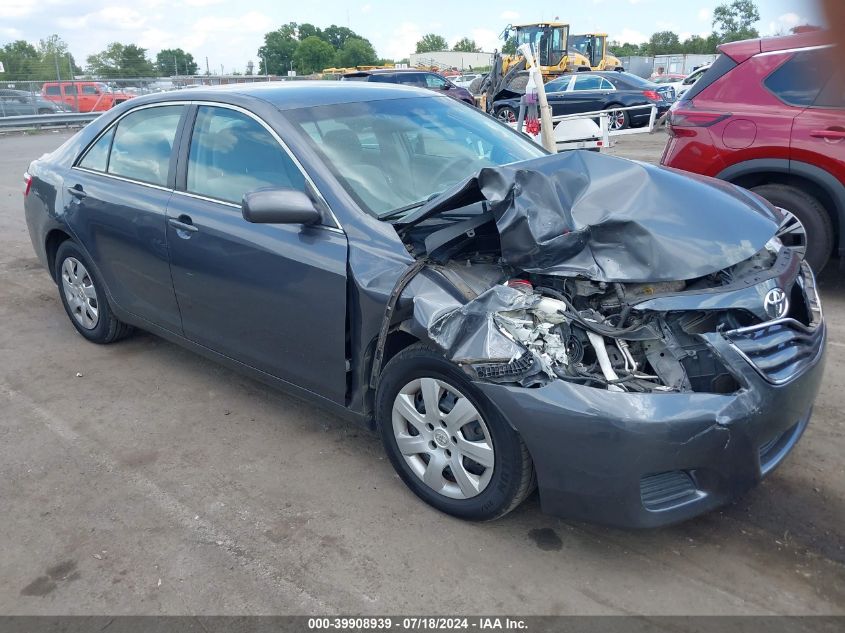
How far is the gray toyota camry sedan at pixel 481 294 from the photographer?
8.45 feet

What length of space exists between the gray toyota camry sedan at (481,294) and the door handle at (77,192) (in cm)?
62

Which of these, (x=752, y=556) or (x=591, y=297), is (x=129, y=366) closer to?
(x=591, y=297)

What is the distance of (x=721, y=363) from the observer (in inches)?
101

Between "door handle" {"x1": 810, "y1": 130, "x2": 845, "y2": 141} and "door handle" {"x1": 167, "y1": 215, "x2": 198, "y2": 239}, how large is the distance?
14.1ft

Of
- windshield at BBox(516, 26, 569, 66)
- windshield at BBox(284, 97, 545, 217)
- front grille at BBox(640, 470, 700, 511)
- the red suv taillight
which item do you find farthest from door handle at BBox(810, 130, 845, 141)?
windshield at BBox(516, 26, 569, 66)

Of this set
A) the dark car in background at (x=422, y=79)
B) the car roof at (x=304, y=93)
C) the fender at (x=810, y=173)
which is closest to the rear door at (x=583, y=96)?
the dark car in background at (x=422, y=79)

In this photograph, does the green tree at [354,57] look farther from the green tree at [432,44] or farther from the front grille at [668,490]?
the front grille at [668,490]

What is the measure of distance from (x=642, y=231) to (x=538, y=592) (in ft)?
4.79

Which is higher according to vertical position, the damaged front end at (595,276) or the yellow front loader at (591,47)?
the yellow front loader at (591,47)

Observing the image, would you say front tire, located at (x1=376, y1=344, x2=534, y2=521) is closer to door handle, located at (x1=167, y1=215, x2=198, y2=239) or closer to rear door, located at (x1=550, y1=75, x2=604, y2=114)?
door handle, located at (x1=167, y1=215, x2=198, y2=239)

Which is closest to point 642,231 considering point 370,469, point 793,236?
point 793,236

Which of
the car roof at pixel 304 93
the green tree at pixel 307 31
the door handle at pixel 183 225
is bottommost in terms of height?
the door handle at pixel 183 225

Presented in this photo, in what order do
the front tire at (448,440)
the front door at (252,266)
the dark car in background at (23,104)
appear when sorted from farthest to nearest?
the dark car in background at (23,104), the front door at (252,266), the front tire at (448,440)

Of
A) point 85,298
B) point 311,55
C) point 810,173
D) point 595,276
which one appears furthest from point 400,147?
point 311,55
